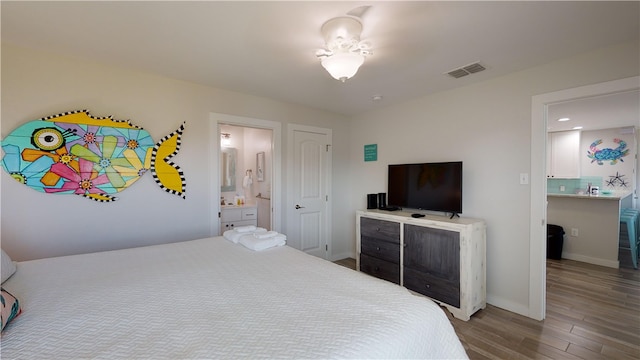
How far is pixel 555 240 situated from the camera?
4051 millimetres

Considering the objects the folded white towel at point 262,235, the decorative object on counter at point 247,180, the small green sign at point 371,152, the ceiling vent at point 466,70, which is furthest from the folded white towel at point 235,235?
the decorative object on counter at point 247,180

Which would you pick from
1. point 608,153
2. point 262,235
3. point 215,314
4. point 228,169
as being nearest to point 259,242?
point 262,235

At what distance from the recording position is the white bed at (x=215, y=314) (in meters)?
0.92

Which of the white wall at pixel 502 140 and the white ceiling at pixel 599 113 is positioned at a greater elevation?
the white ceiling at pixel 599 113

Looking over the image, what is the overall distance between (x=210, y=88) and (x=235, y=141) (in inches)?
80.2

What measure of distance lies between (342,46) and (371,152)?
2382 millimetres

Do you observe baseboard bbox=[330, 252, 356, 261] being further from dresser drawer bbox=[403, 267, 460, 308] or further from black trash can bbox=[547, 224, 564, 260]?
black trash can bbox=[547, 224, 564, 260]

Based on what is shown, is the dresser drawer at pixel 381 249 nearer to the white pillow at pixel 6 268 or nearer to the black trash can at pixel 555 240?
the black trash can at pixel 555 240

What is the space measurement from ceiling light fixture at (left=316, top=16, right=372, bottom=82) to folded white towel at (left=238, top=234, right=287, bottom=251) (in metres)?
1.40

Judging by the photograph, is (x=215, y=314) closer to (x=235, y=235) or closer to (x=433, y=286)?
(x=235, y=235)

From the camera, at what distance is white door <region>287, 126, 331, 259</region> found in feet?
11.9

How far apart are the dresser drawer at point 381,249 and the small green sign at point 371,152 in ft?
4.11

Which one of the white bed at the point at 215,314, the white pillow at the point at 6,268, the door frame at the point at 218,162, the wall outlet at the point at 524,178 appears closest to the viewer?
the white bed at the point at 215,314

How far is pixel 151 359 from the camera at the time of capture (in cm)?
86
